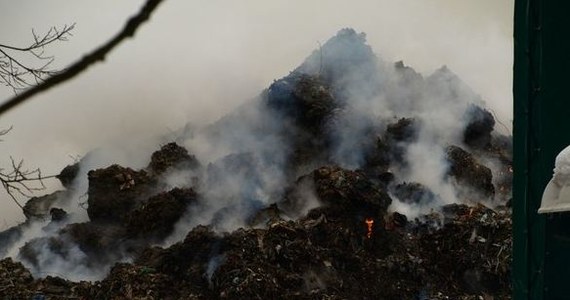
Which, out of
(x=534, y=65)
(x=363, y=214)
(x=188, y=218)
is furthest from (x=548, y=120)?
(x=188, y=218)

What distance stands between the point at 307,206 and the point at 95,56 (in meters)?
8.85

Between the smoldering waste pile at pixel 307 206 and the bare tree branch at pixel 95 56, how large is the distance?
7.04 meters

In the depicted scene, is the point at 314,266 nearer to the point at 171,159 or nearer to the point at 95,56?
the point at 171,159

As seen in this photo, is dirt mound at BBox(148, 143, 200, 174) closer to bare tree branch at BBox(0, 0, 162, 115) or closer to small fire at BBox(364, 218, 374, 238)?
small fire at BBox(364, 218, 374, 238)

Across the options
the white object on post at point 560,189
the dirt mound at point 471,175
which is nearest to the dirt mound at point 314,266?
the dirt mound at point 471,175

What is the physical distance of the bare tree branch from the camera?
55cm

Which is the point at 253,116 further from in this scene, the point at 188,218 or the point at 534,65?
the point at 534,65

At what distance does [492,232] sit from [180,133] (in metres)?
6.16

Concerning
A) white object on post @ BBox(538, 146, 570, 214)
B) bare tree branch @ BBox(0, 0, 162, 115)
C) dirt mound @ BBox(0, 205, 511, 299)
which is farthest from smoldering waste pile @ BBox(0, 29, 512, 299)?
bare tree branch @ BBox(0, 0, 162, 115)

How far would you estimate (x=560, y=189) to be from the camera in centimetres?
318

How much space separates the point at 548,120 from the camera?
3.99 metres

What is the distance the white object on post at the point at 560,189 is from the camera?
312 cm

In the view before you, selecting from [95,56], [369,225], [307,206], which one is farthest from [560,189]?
[307,206]

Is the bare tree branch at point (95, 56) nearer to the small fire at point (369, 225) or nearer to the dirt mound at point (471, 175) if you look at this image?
the small fire at point (369, 225)
